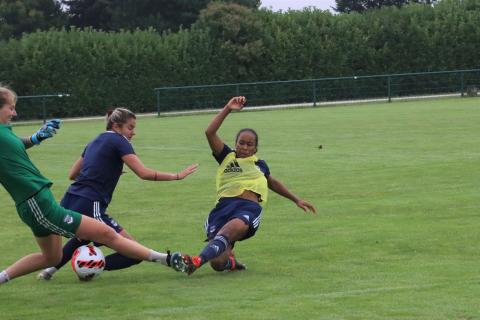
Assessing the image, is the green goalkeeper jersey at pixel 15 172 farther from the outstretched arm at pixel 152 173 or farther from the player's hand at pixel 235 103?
the player's hand at pixel 235 103

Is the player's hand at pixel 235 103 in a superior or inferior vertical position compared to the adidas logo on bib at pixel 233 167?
superior

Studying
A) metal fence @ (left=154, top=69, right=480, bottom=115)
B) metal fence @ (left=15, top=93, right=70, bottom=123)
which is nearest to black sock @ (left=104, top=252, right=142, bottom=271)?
metal fence @ (left=15, top=93, right=70, bottom=123)

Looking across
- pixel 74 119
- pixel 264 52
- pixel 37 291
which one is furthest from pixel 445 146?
pixel 264 52

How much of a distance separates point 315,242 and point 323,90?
3755 centimetres

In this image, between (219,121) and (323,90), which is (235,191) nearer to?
(219,121)

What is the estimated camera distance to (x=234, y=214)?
10.2m

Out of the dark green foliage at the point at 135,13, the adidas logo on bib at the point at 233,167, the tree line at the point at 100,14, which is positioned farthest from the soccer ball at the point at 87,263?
the dark green foliage at the point at 135,13

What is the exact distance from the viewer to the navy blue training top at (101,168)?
9758 millimetres

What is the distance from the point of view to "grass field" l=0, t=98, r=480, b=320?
27.8ft

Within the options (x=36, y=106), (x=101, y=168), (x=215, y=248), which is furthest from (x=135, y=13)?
(x=215, y=248)

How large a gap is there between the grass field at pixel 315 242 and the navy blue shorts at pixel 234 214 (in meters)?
0.42

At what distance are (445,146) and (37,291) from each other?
49.3ft

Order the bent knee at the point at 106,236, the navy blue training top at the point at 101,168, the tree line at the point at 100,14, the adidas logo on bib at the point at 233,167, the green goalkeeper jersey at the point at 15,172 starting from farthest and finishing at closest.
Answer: the tree line at the point at 100,14
the adidas logo on bib at the point at 233,167
the navy blue training top at the point at 101,168
the bent knee at the point at 106,236
the green goalkeeper jersey at the point at 15,172

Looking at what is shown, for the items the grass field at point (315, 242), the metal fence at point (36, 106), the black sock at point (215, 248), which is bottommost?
the metal fence at point (36, 106)
